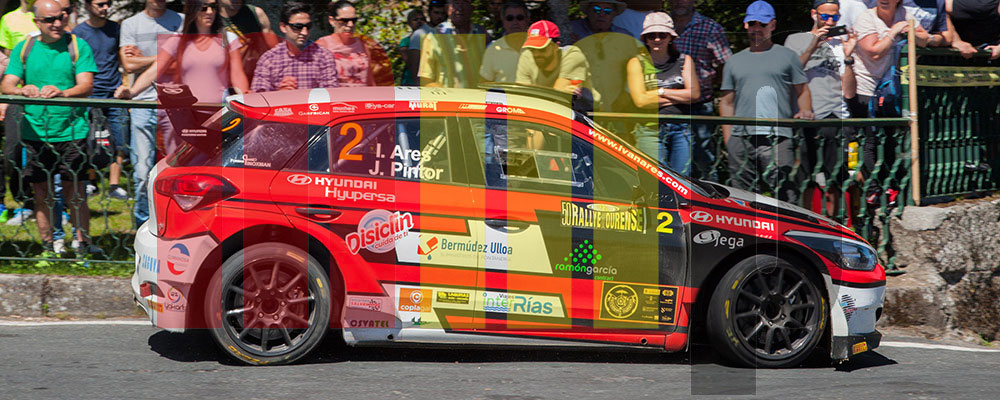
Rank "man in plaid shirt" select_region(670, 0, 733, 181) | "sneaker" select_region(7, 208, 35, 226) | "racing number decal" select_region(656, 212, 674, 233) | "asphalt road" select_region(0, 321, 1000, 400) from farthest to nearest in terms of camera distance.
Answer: "man in plaid shirt" select_region(670, 0, 733, 181) → "sneaker" select_region(7, 208, 35, 226) → "racing number decal" select_region(656, 212, 674, 233) → "asphalt road" select_region(0, 321, 1000, 400)

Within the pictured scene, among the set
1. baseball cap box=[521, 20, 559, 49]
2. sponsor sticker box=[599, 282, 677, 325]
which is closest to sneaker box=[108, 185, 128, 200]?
baseball cap box=[521, 20, 559, 49]

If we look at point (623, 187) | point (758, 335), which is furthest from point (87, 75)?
point (758, 335)

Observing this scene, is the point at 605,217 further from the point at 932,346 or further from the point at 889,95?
the point at 889,95

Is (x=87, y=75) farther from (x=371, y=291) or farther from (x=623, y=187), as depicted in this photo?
(x=623, y=187)

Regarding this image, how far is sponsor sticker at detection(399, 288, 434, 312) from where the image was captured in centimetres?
621

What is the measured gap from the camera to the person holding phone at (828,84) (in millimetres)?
8406

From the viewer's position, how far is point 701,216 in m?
6.41

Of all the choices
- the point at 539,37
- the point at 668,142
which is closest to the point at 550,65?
the point at 539,37

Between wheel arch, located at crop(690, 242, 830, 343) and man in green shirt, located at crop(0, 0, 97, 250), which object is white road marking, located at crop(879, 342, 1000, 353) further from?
man in green shirt, located at crop(0, 0, 97, 250)

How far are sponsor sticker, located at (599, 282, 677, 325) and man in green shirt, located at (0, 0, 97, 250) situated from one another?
14.0 ft

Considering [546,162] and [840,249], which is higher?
[546,162]

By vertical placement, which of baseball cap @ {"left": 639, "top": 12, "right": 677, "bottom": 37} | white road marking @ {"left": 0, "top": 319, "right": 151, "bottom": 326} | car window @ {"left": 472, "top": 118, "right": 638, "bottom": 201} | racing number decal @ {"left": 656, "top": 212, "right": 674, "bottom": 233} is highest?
baseball cap @ {"left": 639, "top": 12, "right": 677, "bottom": 37}

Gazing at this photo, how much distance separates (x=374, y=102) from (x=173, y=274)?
1.55 m

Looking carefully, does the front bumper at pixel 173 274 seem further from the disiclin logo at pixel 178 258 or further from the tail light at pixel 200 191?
the tail light at pixel 200 191
